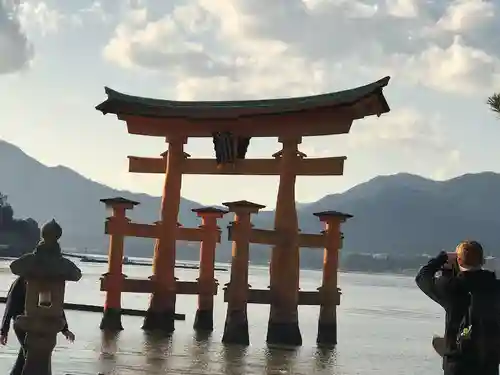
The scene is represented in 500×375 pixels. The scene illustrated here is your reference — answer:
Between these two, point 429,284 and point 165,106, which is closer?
point 429,284

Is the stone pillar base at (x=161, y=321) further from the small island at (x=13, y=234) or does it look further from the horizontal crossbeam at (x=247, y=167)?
the small island at (x=13, y=234)

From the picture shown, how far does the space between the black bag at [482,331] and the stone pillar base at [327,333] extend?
42.9 ft

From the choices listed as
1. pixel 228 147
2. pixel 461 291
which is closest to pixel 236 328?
pixel 228 147

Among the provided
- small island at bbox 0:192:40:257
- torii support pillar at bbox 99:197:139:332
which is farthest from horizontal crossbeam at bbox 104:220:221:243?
small island at bbox 0:192:40:257

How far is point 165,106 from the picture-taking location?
18.5 metres

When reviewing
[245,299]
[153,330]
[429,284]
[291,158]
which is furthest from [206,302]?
[429,284]

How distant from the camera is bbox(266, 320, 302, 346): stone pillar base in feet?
56.1

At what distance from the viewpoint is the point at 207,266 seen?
19422mm

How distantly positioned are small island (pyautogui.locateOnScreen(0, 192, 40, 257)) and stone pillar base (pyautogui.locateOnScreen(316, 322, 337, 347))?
8556 centimetres

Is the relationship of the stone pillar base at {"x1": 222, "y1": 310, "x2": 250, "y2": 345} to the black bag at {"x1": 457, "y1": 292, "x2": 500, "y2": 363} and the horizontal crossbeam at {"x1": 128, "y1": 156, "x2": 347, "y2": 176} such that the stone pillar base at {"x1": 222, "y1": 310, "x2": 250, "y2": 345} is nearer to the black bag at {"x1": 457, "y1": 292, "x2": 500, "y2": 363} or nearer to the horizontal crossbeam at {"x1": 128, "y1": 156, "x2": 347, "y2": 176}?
the horizontal crossbeam at {"x1": 128, "y1": 156, "x2": 347, "y2": 176}

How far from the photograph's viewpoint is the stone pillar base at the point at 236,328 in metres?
17.0

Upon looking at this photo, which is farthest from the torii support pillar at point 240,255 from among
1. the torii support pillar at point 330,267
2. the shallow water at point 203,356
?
the torii support pillar at point 330,267

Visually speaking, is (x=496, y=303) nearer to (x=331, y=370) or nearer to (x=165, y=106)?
(x=331, y=370)

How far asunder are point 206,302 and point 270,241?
3648 mm
